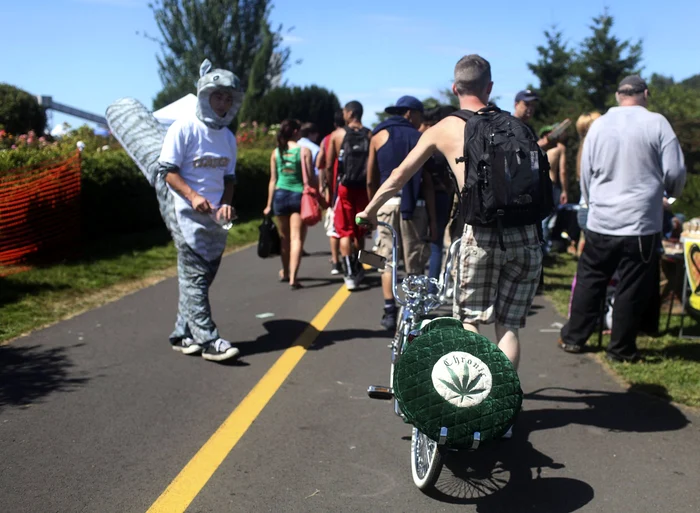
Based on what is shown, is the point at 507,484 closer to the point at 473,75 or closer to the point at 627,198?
the point at 473,75

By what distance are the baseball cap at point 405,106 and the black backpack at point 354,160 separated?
1127mm

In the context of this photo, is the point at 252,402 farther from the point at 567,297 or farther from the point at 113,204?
the point at 113,204

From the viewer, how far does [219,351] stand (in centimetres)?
618

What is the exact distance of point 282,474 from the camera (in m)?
4.08

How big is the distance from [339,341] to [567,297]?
3232 mm

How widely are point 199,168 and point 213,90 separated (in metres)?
0.59

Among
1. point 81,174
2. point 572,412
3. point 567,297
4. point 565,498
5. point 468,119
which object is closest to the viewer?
point 565,498

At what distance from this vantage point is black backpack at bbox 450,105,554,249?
4.02m

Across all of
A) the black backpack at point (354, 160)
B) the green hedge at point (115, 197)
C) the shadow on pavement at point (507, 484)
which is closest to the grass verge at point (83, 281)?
the green hedge at point (115, 197)

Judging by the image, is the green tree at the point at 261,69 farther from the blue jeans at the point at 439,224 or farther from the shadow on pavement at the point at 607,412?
the shadow on pavement at the point at 607,412

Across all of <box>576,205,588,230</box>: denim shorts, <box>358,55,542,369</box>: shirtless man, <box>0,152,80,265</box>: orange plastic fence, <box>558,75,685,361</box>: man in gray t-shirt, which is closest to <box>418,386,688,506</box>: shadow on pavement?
<box>358,55,542,369</box>: shirtless man

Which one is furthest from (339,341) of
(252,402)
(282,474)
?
(282,474)

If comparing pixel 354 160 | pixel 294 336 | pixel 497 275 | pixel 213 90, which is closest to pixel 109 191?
pixel 354 160

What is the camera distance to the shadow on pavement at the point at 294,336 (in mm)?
6766
